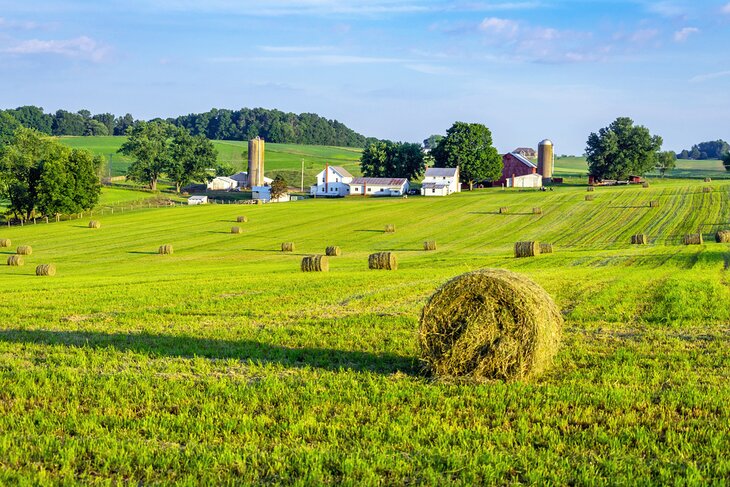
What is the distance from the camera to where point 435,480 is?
8.20 metres

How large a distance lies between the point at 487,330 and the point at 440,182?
351 feet

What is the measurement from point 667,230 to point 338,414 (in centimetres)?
5381

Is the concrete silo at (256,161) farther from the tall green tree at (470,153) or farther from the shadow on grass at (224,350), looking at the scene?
the shadow on grass at (224,350)

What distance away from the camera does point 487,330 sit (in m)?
12.8

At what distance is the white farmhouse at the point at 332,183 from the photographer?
13175 cm

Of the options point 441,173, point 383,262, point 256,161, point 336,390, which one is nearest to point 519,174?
point 441,173

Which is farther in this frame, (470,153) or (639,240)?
(470,153)

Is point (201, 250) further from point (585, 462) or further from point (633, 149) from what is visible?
point (633, 149)

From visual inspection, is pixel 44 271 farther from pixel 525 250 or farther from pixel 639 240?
pixel 639 240

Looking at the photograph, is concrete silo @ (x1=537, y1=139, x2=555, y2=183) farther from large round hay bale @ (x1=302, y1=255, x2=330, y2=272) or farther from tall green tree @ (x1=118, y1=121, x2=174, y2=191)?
large round hay bale @ (x1=302, y1=255, x2=330, y2=272)

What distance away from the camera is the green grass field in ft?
28.4

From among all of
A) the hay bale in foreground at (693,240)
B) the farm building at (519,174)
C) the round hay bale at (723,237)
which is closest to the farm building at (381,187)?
the farm building at (519,174)

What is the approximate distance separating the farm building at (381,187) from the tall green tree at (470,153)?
9272 mm

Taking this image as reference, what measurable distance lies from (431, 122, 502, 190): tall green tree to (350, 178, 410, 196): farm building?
927cm
